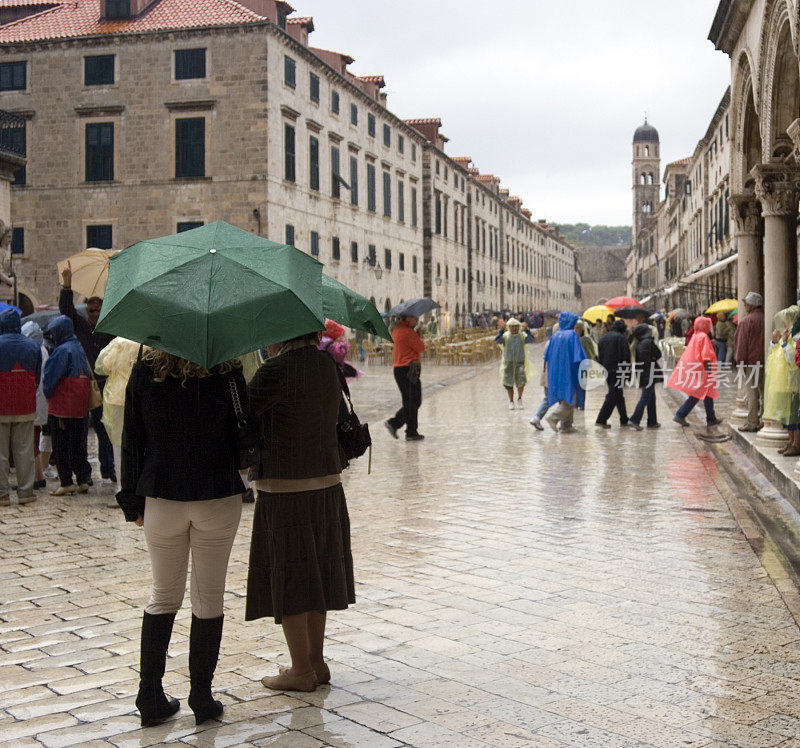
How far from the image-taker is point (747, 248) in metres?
13.4

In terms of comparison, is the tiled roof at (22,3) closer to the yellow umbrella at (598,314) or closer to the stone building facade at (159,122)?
the stone building facade at (159,122)

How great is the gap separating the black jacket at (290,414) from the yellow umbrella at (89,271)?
7133 mm

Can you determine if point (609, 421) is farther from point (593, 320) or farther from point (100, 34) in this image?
point (100, 34)

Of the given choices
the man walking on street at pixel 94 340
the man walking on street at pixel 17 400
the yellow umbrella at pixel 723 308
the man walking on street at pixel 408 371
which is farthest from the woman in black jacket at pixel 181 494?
the yellow umbrella at pixel 723 308

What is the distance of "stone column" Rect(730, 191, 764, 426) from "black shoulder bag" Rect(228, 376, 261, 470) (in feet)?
34.6

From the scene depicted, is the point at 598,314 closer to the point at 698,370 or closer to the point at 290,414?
the point at 698,370

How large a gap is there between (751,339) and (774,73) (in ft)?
11.0

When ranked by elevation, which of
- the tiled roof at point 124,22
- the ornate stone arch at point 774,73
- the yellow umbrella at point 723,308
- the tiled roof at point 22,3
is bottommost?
the yellow umbrella at point 723,308

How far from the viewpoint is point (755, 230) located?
13.4 m

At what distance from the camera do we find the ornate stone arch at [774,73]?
416 inches

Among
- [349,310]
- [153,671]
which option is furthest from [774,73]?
[153,671]

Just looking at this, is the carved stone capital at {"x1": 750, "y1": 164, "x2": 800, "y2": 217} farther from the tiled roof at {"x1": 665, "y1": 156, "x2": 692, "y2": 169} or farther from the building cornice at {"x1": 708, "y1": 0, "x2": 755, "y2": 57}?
the tiled roof at {"x1": 665, "y1": 156, "x2": 692, "y2": 169}

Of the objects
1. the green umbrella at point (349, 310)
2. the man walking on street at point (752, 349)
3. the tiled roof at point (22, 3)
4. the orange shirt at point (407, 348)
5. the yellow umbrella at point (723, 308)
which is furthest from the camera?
the tiled roof at point (22, 3)

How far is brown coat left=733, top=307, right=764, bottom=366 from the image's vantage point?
12.4 m
